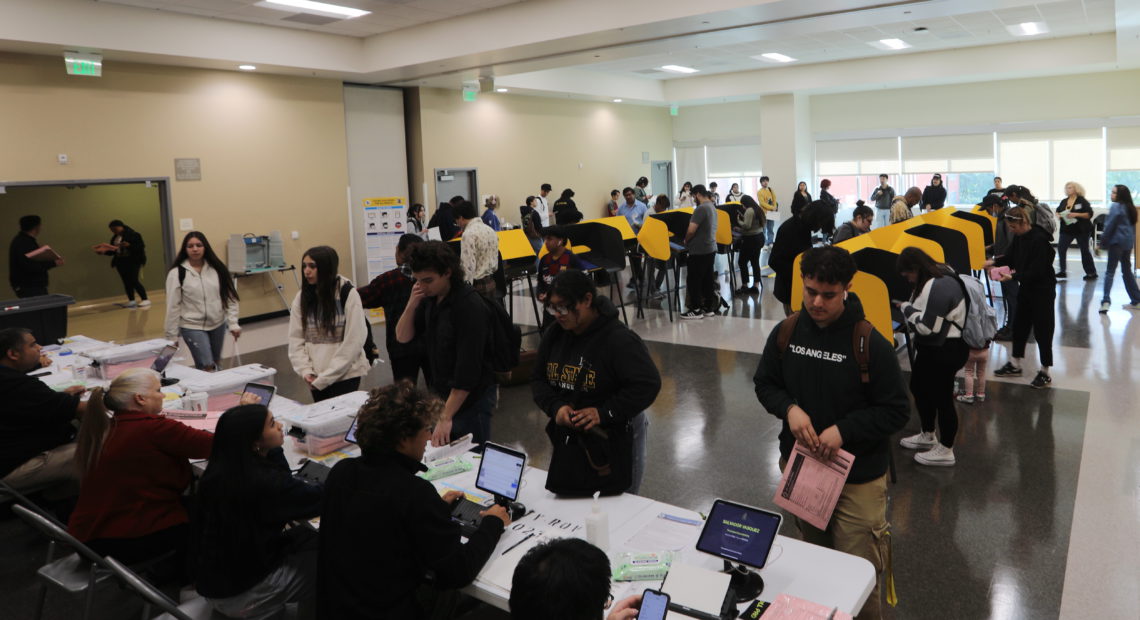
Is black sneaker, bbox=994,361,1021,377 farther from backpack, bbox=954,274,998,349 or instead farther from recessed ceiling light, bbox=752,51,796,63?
recessed ceiling light, bbox=752,51,796,63

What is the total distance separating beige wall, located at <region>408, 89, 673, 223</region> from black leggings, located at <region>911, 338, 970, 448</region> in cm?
947

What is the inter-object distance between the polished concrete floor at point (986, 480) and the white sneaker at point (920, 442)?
0.10 metres

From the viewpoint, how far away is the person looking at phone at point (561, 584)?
5.36 feet

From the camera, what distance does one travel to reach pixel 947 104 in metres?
16.5

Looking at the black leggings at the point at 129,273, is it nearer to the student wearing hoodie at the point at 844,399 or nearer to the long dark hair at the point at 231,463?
the long dark hair at the point at 231,463

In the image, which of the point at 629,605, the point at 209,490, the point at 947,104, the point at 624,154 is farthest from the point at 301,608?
the point at 947,104

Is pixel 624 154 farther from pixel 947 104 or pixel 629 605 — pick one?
pixel 629 605


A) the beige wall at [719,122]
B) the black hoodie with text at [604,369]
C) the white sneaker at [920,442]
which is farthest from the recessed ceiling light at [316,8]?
the beige wall at [719,122]

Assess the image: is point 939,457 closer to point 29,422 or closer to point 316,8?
point 29,422

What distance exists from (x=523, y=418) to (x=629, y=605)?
159 inches

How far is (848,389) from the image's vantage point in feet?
8.59

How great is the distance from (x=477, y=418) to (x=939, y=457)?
2.88 m

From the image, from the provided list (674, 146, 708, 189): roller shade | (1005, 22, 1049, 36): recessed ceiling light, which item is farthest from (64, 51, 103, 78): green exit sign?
(674, 146, 708, 189): roller shade

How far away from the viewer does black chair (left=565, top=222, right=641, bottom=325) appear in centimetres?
927
